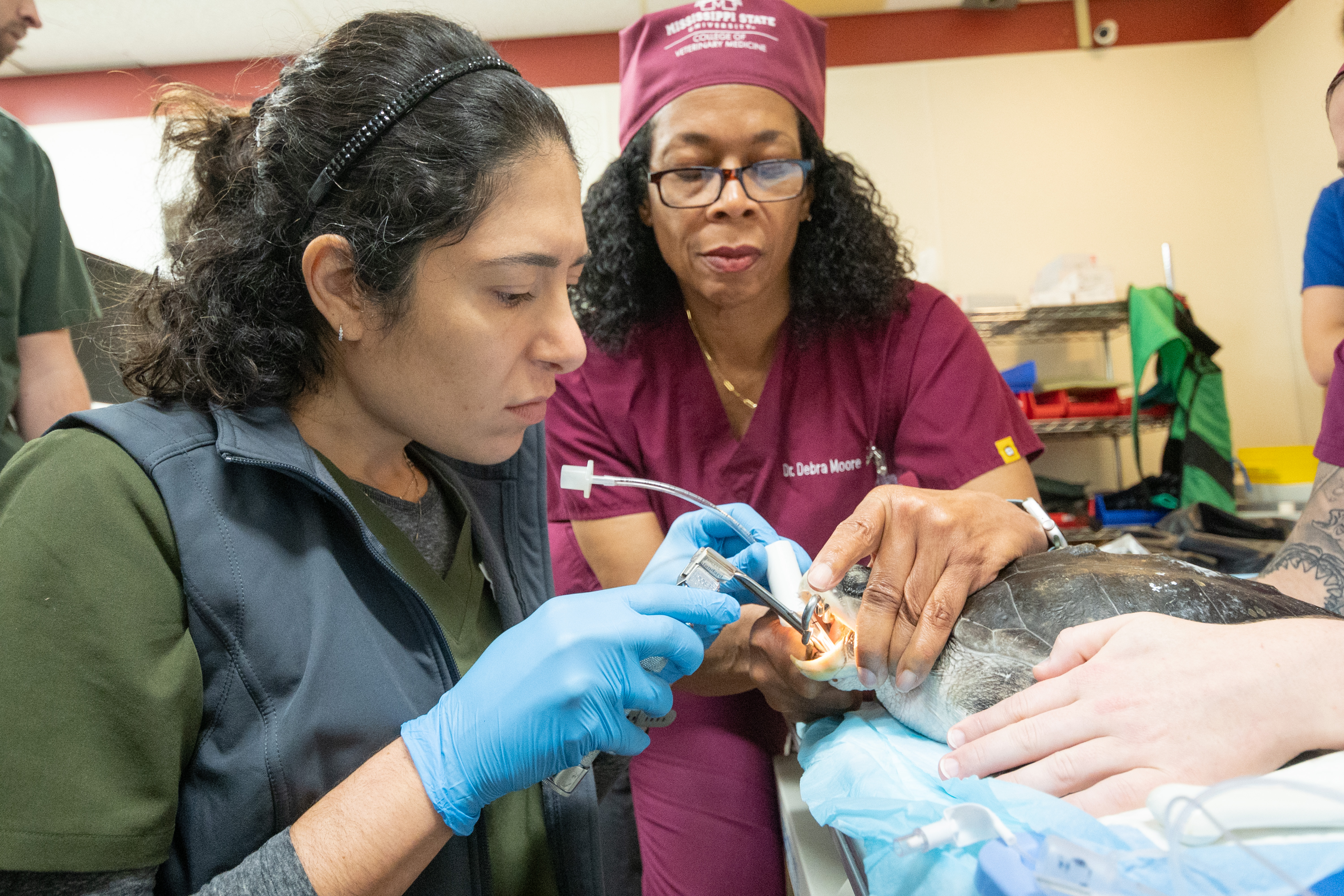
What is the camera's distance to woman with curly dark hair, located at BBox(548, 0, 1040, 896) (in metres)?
1.38

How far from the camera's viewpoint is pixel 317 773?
79 centimetres

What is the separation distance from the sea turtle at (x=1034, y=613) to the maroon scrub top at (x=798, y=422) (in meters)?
0.42

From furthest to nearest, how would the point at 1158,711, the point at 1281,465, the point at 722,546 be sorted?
the point at 1281,465
the point at 722,546
the point at 1158,711

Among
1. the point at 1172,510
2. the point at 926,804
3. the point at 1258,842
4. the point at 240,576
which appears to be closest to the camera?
the point at 1258,842

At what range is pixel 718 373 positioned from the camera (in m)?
1.58

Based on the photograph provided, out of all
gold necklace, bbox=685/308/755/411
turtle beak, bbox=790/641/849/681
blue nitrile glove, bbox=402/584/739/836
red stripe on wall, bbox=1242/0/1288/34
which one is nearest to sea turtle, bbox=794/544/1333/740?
turtle beak, bbox=790/641/849/681

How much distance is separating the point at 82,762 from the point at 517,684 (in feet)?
1.19

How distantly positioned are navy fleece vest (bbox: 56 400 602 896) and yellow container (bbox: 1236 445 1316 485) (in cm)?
316

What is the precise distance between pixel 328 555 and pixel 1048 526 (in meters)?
0.95

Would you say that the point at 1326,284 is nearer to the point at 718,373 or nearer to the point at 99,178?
the point at 718,373

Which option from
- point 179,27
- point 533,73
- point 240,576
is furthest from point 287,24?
point 240,576

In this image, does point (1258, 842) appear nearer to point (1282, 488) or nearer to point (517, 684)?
point (517, 684)

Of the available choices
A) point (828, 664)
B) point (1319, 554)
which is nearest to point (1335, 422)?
point (1319, 554)

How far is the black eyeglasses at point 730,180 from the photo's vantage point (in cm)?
141
